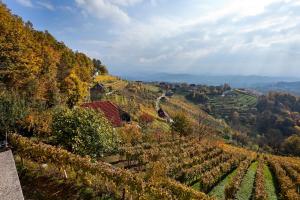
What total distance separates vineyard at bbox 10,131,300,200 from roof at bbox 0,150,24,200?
1462mm

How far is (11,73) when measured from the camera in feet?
155

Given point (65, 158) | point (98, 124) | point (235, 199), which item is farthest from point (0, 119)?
point (235, 199)

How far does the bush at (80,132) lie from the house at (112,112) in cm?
2949

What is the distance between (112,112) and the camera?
6044 centimetres

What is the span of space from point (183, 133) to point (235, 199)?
32622 mm

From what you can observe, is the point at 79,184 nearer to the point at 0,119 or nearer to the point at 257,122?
the point at 0,119

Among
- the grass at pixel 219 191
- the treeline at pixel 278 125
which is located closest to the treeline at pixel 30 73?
the grass at pixel 219 191

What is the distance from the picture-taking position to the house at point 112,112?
5778 centimetres

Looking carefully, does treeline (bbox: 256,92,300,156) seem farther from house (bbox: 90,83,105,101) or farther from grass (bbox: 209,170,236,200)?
grass (bbox: 209,170,236,200)

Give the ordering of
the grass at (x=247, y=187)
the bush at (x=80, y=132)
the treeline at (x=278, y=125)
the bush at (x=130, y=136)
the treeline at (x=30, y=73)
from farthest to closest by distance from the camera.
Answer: the treeline at (x=278, y=125) → the treeline at (x=30, y=73) → the bush at (x=130, y=136) → the grass at (x=247, y=187) → the bush at (x=80, y=132)

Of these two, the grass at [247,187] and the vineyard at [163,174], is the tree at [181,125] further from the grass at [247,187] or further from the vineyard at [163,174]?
the grass at [247,187]

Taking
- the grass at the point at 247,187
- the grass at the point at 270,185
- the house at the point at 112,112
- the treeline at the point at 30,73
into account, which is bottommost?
the grass at the point at 270,185

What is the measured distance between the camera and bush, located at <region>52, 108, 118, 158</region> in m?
26.0

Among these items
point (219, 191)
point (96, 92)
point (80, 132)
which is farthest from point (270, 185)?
point (96, 92)
